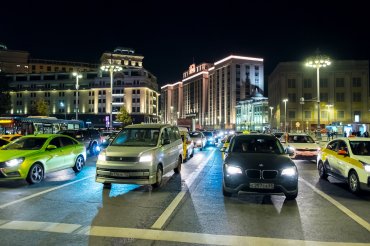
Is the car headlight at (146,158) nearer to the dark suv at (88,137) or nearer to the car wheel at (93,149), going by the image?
the dark suv at (88,137)

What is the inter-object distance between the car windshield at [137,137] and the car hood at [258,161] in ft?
9.54

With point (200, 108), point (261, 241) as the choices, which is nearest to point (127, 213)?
point (261, 241)

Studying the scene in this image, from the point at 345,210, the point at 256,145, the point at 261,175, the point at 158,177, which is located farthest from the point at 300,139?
the point at 261,175

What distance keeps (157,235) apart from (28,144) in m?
8.59

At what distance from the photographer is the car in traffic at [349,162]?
373 inches

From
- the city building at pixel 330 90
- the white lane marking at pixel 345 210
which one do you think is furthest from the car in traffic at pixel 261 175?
the city building at pixel 330 90

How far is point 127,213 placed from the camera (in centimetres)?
754

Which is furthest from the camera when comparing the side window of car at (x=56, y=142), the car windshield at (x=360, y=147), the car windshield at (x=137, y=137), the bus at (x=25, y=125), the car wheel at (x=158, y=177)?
the bus at (x=25, y=125)

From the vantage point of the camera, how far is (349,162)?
1027cm

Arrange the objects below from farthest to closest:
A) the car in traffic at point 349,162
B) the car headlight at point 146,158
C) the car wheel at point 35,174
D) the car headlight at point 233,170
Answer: the car wheel at point 35,174 < the car headlight at point 146,158 < the car in traffic at point 349,162 < the car headlight at point 233,170

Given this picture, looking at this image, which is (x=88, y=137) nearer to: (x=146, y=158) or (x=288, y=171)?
(x=146, y=158)

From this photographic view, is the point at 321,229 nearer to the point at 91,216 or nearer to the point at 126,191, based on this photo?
the point at 91,216

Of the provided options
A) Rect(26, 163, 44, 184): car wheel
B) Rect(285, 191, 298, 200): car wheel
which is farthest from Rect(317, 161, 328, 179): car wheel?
Rect(26, 163, 44, 184): car wheel

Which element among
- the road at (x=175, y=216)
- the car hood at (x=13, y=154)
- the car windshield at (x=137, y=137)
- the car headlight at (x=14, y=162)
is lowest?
the road at (x=175, y=216)
